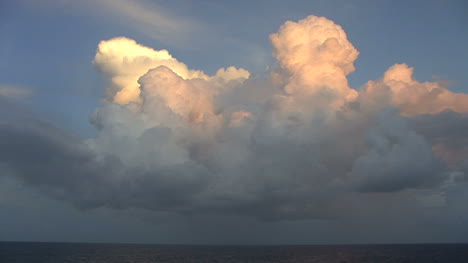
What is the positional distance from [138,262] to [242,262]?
155 feet

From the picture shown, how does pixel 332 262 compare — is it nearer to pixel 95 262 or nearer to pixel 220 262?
pixel 220 262

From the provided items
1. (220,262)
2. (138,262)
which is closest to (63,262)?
(138,262)

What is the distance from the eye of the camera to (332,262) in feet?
588

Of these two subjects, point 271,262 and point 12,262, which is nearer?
point 12,262

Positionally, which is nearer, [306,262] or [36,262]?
[36,262]

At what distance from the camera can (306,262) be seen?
179500 millimetres

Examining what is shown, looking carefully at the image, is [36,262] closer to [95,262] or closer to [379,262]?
[95,262]

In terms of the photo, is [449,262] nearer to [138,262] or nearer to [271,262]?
[271,262]

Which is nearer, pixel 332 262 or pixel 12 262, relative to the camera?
pixel 12 262

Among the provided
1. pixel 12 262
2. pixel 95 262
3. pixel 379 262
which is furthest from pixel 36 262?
pixel 379 262

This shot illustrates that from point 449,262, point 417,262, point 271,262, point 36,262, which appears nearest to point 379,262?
point 417,262

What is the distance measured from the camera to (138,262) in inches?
6742

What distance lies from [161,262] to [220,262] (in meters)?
28.1

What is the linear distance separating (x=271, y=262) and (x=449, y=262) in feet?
264
